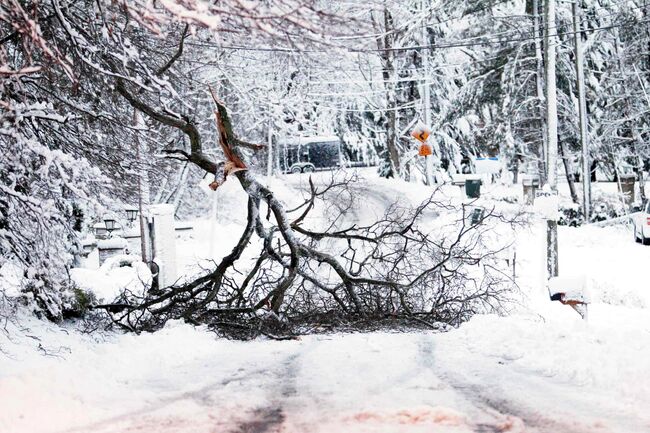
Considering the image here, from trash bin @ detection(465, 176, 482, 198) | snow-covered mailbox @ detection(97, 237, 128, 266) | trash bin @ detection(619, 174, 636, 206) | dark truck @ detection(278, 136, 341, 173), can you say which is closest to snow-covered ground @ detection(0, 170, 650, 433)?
snow-covered mailbox @ detection(97, 237, 128, 266)

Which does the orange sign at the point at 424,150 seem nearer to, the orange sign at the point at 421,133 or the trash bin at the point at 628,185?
the orange sign at the point at 421,133

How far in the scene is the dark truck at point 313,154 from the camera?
46.6m

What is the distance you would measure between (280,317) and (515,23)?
26174 mm

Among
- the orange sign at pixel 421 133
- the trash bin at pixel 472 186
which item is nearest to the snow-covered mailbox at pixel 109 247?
the orange sign at pixel 421 133

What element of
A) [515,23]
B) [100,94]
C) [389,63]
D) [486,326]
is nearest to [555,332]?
[486,326]

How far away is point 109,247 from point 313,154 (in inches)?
1050

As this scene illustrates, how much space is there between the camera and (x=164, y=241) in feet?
55.1

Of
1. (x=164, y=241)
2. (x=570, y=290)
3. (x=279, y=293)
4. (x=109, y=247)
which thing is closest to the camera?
(x=570, y=290)

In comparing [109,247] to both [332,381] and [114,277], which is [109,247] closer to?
[114,277]

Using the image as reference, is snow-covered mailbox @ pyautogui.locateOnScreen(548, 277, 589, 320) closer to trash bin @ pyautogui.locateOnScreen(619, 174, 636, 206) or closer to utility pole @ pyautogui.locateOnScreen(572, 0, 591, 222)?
Answer: utility pole @ pyautogui.locateOnScreen(572, 0, 591, 222)

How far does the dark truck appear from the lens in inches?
1836

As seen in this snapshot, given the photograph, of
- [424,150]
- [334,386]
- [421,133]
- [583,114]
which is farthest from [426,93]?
[334,386]

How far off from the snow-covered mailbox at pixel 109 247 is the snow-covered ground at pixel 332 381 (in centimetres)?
1092

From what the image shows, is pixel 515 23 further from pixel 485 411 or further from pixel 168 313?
pixel 485 411
